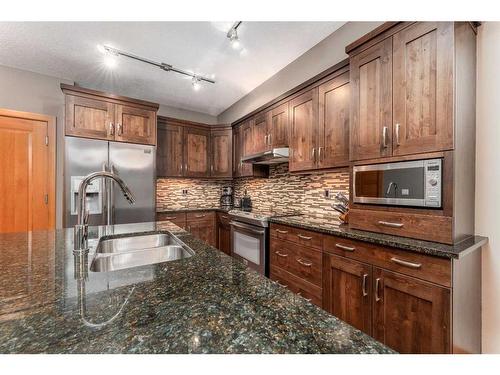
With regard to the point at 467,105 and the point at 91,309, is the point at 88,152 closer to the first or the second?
the point at 91,309

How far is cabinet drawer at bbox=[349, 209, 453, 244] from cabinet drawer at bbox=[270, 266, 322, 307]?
0.66 metres

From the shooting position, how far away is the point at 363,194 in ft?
5.71

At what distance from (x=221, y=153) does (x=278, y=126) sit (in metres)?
1.53

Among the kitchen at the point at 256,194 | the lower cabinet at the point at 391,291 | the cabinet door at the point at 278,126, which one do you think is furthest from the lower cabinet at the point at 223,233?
the lower cabinet at the point at 391,291

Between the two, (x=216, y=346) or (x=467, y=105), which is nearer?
(x=216, y=346)

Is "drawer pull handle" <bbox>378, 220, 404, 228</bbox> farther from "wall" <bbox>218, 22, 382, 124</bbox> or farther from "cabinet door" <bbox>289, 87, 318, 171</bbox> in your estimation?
"wall" <bbox>218, 22, 382, 124</bbox>

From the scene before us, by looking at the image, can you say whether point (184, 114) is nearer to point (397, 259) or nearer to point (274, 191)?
point (274, 191)

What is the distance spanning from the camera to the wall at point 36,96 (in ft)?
9.22

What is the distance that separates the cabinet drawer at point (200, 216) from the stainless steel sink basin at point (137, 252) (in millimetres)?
2197

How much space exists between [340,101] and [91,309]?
2.27 metres

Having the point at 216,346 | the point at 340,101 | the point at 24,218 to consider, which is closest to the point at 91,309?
the point at 216,346

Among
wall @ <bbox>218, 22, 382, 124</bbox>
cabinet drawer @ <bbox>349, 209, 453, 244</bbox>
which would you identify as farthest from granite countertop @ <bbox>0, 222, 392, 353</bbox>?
wall @ <bbox>218, 22, 382, 124</bbox>

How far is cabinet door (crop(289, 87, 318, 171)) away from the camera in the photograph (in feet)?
7.83

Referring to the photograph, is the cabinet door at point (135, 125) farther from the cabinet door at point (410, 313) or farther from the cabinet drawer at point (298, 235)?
the cabinet door at point (410, 313)
